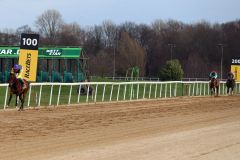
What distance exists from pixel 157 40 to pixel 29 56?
328 ft

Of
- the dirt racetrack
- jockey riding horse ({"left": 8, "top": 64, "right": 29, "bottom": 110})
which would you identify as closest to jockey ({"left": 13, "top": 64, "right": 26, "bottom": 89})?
jockey riding horse ({"left": 8, "top": 64, "right": 29, "bottom": 110})

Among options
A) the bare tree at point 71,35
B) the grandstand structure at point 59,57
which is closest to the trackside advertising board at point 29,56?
the grandstand structure at point 59,57

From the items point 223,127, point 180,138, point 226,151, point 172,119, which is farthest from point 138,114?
point 226,151

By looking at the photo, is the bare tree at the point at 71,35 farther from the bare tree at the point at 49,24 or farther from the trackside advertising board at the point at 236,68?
the trackside advertising board at the point at 236,68

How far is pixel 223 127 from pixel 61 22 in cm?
10316

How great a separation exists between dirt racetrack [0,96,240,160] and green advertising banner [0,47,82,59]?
90.5 feet

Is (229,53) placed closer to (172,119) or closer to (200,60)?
(200,60)

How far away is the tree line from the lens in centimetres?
10525

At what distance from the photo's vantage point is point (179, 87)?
4209 centimetres

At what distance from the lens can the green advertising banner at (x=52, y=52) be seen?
4638cm

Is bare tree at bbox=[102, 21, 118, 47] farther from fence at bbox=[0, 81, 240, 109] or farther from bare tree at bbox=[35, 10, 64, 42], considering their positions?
fence at bbox=[0, 81, 240, 109]

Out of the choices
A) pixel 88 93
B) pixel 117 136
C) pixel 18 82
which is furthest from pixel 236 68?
pixel 117 136

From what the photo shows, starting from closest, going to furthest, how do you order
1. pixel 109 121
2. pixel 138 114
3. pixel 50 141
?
pixel 50 141
pixel 109 121
pixel 138 114

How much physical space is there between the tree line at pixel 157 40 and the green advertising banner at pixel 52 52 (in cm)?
5357
